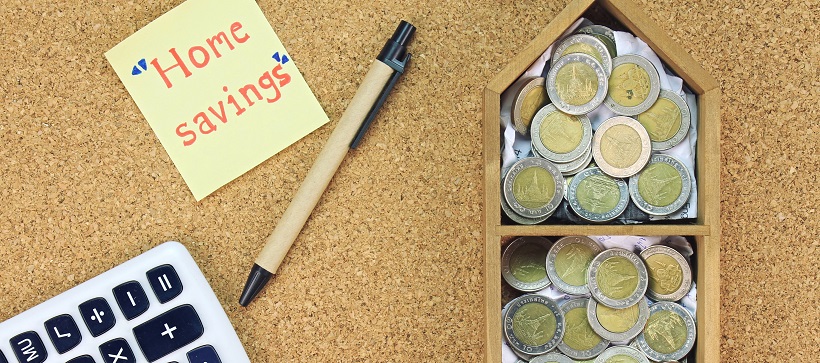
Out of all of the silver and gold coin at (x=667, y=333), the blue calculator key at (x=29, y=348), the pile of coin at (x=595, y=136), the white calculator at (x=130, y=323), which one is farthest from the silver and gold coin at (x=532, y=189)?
the blue calculator key at (x=29, y=348)

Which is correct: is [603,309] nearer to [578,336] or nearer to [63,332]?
[578,336]

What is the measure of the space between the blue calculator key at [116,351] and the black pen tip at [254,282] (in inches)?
3.2

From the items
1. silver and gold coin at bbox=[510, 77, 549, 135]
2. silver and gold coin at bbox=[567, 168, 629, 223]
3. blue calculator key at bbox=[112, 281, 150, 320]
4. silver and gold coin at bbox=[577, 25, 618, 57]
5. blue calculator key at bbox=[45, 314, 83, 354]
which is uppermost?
silver and gold coin at bbox=[577, 25, 618, 57]

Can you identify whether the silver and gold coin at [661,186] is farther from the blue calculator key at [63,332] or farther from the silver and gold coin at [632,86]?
the blue calculator key at [63,332]

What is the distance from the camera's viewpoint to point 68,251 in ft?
1.55

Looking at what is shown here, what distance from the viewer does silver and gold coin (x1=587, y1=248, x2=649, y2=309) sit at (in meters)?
0.42

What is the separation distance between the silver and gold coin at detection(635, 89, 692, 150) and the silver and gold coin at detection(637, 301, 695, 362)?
105 mm

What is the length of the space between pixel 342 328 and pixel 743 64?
0.35 m

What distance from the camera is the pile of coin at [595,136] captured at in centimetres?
40

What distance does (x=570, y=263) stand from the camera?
421 mm

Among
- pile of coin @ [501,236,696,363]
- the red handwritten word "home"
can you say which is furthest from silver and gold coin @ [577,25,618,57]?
the red handwritten word "home"

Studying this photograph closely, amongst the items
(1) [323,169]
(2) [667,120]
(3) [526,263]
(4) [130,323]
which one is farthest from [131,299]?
(2) [667,120]

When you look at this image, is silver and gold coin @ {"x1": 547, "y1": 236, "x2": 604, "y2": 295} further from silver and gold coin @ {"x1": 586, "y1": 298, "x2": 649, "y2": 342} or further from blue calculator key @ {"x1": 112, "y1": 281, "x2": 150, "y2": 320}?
blue calculator key @ {"x1": 112, "y1": 281, "x2": 150, "y2": 320}

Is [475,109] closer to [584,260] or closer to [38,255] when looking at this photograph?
[584,260]
